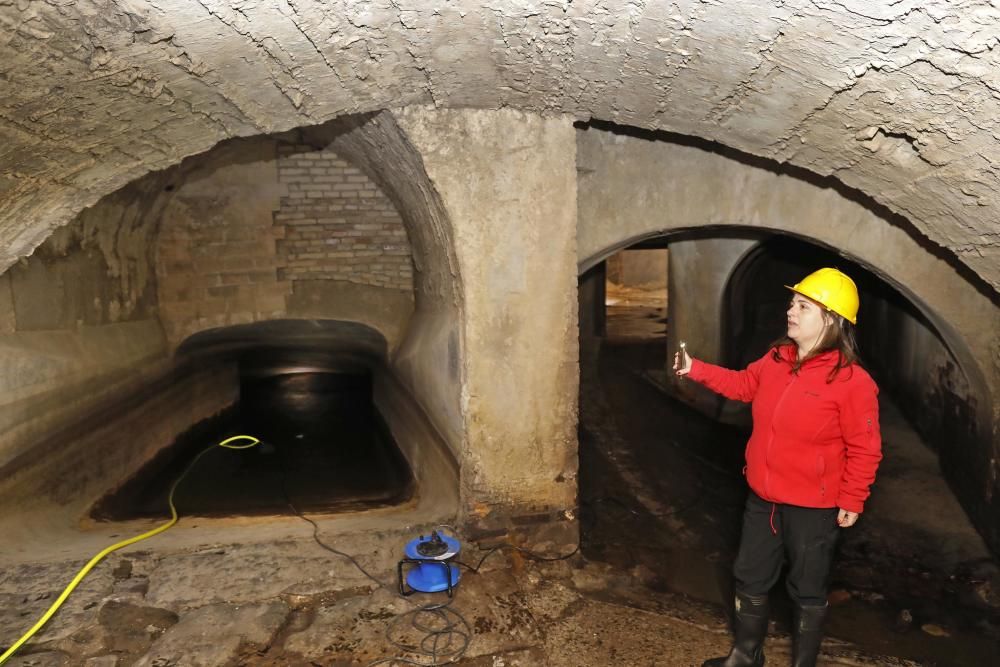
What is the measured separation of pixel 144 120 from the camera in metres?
2.41

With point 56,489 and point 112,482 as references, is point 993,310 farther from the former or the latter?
point 112,482

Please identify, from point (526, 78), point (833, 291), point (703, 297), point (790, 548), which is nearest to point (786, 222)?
point (833, 291)

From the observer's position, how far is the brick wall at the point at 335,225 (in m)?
6.44

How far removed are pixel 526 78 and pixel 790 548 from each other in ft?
7.02

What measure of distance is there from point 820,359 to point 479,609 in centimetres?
190

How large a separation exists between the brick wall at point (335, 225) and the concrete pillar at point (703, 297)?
3.23 m

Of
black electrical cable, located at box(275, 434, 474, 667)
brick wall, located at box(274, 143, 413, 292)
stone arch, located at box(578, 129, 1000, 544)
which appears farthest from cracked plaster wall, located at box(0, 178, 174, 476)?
stone arch, located at box(578, 129, 1000, 544)

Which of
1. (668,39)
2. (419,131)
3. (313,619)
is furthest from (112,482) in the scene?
(668,39)

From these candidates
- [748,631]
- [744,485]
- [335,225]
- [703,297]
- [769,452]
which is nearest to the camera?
[769,452]

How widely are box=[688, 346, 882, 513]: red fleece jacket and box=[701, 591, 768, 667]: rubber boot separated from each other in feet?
1.53

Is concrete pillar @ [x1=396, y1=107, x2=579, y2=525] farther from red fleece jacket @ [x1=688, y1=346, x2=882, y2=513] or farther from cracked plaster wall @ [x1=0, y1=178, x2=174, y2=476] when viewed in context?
cracked plaster wall @ [x1=0, y1=178, x2=174, y2=476]

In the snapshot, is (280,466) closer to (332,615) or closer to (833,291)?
(332,615)

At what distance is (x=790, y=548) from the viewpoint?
2480 mm

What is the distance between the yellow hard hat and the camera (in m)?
2.34
